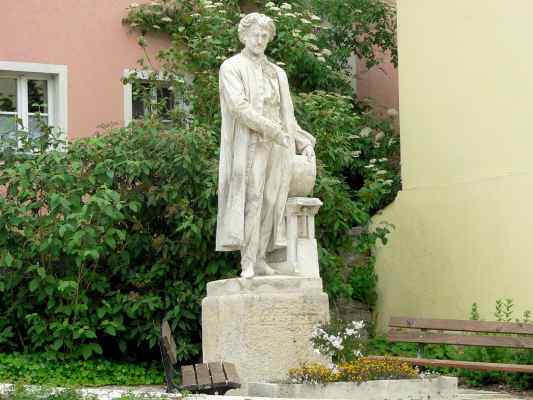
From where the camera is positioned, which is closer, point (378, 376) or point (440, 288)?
point (378, 376)

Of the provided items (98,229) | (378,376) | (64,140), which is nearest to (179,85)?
(64,140)

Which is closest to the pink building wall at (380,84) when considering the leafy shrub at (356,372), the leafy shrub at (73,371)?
the leafy shrub at (73,371)

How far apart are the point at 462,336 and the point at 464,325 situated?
182mm

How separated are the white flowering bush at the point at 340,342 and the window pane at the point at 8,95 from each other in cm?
729

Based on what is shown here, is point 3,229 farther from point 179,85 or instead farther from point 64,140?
point 179,85

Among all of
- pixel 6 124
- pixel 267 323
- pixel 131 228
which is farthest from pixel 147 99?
pixel 267 323

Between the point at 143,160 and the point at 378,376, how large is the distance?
475 cm

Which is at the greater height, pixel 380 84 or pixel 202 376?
pixel 380 84

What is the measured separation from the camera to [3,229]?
13.3m

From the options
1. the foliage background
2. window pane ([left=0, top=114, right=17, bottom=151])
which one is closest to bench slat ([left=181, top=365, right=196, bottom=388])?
the foliage background

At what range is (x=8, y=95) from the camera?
16266mm

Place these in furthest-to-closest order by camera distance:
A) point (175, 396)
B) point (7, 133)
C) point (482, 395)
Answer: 1. point (7, 133)
2. point (482, 395)
3. point (175, 396)

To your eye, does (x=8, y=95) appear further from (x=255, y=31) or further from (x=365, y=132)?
(x=255, y=31)

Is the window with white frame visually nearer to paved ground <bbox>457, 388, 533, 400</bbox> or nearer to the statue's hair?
the statue's hair
